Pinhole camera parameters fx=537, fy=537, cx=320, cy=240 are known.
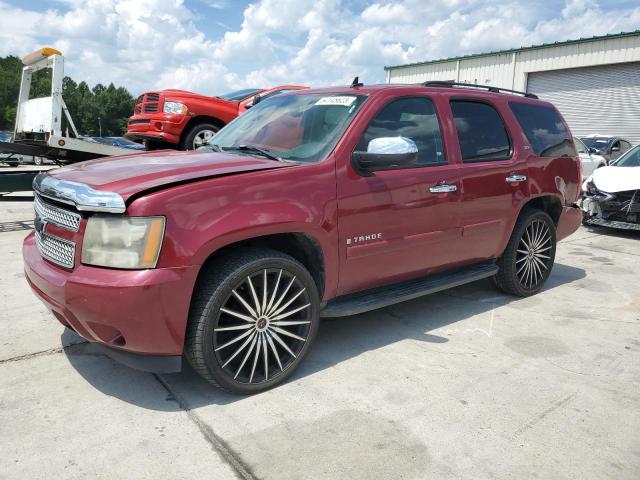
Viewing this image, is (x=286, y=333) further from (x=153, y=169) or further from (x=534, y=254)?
(x=534, y=254)

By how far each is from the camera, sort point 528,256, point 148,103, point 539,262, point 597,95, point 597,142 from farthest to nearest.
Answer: point 597,95
point 597,142
point 148,103
point 539,262
point 528,256

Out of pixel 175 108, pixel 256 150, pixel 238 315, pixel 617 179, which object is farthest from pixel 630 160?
pixel 238 315

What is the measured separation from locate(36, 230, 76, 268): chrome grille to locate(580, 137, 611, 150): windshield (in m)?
16.1

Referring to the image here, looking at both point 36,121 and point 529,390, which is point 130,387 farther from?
point 36,121

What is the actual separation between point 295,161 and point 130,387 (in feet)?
5.54

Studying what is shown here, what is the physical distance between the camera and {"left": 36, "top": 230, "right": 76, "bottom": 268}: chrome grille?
Result: 283 cm

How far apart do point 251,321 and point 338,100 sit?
5.63 ft

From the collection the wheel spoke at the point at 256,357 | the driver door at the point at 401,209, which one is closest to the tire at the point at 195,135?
the driver door at the point at 401,209

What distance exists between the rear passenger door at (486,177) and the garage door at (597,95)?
21.3 metres

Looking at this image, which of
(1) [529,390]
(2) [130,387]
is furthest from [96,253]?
(1) [529,390]

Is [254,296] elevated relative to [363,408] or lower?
elevated

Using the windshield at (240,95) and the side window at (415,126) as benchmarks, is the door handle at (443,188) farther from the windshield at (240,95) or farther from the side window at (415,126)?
the windshield at (240,95)

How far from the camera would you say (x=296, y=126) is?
3791 millimetres

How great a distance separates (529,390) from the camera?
10.6ft
